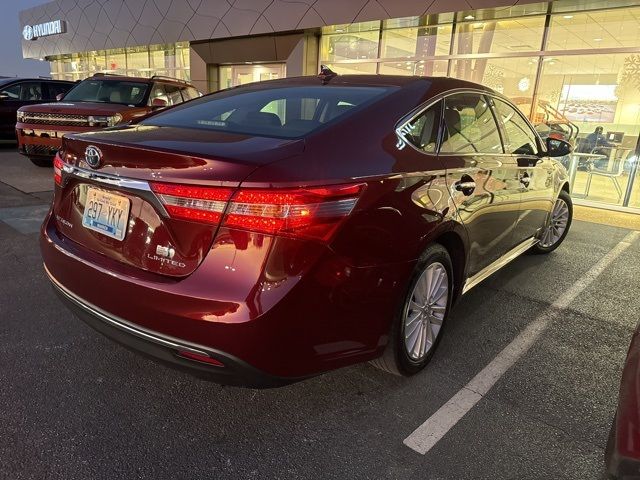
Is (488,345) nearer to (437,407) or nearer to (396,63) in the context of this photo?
(437,407)

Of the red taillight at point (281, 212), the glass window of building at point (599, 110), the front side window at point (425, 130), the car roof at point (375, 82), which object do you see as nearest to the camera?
the red taillight at point (281, 212)

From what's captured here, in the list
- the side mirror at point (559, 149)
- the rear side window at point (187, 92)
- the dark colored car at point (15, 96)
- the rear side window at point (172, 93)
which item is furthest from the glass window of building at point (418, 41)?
the dark colored car at point (15, 96)

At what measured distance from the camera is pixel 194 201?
1.87 m

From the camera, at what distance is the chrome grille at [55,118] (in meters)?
7.67

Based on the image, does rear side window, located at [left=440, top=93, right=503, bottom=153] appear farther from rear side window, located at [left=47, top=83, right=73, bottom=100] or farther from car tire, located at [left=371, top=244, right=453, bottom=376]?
rear side window, located at [left=47, top=83, right=73, bottom=100]

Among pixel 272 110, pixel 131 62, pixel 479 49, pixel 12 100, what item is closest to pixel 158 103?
pixel 12 100

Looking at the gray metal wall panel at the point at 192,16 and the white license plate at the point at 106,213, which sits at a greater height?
the gray metal wall panel at the point at 192,16

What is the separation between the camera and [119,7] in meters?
Answer: 17.9

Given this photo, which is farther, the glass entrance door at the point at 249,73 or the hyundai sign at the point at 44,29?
the hyundai sign at the point at 44,29

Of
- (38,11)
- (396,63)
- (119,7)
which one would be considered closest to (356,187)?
(396,63)

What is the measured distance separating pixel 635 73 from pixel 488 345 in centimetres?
727

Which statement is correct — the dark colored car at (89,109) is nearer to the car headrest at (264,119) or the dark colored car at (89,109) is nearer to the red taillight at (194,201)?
the car headrest at (264,119)

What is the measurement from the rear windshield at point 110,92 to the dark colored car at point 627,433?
862 centimetres

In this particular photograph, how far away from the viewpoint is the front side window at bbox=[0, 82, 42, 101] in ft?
36.8
